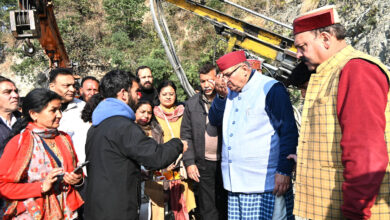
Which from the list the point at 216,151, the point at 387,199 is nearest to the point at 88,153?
the point at 216,151

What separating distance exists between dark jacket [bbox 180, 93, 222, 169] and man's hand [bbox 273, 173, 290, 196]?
1.35 metres

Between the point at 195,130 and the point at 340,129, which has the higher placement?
the point at 340,129

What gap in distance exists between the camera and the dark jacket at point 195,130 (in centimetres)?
347

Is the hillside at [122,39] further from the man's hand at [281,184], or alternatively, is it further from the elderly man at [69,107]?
the man's hand at [281,184]

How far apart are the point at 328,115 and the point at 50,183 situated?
6.37 feet

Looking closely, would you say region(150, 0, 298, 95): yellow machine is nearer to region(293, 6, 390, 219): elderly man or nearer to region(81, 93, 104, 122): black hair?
region(81, 93, 104, 122): black hair

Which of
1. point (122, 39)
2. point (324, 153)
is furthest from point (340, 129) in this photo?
point (122, 39)

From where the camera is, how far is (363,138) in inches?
48.2

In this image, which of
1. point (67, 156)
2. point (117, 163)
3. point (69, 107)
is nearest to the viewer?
point (117, 163)

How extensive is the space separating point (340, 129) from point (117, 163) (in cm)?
147

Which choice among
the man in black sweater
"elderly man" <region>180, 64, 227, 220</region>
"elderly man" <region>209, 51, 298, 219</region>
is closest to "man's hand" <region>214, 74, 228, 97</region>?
"elderly man" <region>209, 51, 298, 219</region>

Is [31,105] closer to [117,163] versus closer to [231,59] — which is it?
[117,163]

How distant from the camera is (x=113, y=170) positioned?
2023 mm

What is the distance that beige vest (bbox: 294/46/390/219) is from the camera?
4.65 ft
